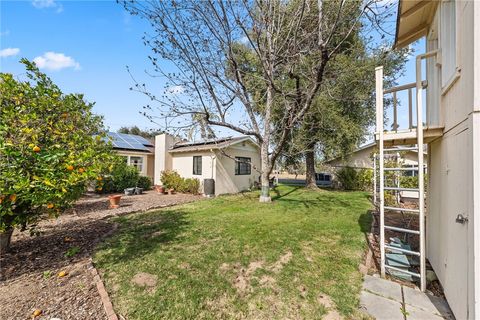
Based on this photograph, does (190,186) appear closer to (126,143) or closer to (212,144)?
(212,144)

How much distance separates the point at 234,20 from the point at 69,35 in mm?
5055

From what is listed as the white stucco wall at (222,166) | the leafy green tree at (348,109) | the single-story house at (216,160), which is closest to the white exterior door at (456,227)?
the leafy green tree at (348,109)

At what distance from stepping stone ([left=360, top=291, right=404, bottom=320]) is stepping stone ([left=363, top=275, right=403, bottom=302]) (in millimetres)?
113

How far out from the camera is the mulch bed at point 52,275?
9.30ft

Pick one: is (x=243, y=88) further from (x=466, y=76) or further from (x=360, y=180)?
(x=360, y=180)

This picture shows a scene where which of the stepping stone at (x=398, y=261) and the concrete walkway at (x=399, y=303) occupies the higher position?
the stepping stone at (x=398, y=261)

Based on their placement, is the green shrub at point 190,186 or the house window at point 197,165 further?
the house window at point 197,165

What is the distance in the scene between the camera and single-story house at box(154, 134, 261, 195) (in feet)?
44.5

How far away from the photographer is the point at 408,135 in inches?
154

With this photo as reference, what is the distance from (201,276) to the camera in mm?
3717

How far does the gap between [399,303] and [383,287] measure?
0.37 meters

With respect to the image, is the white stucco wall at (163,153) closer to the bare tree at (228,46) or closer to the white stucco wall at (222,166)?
the white stucco wall at (222,166)

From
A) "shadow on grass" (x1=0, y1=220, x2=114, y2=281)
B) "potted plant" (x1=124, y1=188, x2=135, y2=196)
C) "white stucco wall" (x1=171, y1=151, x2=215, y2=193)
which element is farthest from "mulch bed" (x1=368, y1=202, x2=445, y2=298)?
"potted plant" (x1=124, y1=188, x2=135, y2=196)

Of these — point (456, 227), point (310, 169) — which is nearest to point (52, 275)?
point (456, 227)
